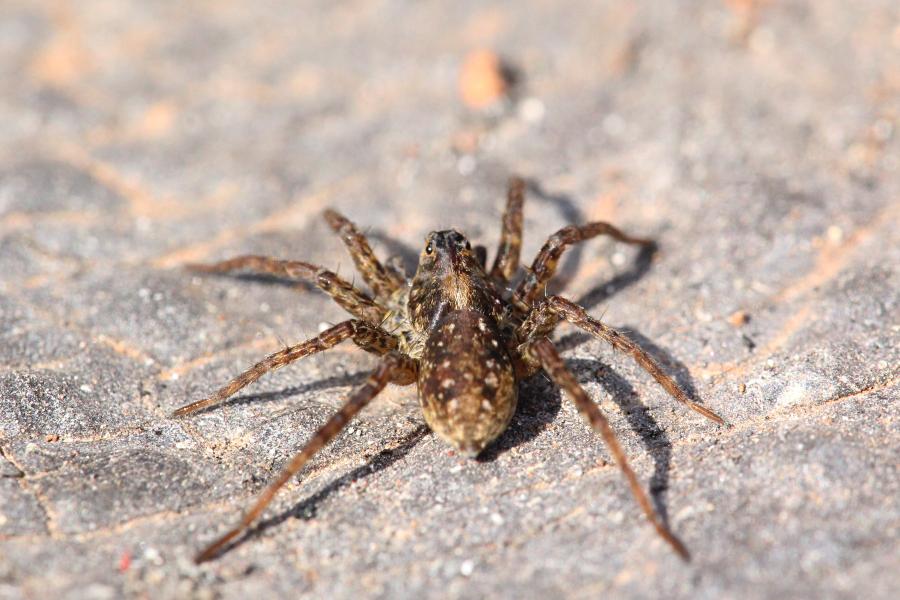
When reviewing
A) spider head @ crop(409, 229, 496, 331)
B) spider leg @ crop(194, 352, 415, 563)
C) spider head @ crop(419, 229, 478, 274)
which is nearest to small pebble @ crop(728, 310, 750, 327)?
spider head @ crop(409, 229, 496, 331)

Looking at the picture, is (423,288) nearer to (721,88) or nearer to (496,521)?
(496,521)

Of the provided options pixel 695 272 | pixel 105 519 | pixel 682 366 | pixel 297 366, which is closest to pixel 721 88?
pixel 695 272

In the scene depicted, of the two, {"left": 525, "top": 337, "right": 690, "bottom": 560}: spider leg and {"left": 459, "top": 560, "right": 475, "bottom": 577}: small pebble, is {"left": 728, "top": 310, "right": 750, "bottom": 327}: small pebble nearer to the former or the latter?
{"left": 525, "top": 337, "right": 690, "bottom": 560}: spider leg

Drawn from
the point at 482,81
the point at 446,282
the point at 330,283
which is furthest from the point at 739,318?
the point at 482,81

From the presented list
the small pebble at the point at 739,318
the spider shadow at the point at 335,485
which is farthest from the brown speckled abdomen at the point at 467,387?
the small pebble at the point at 739,318

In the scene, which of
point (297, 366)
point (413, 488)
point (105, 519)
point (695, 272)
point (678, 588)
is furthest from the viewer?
point (695, 272)

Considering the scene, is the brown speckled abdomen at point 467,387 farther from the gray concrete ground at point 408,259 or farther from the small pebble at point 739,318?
the small pebble at point 739,318

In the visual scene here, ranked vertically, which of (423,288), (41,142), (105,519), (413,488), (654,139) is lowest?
(413,488)
